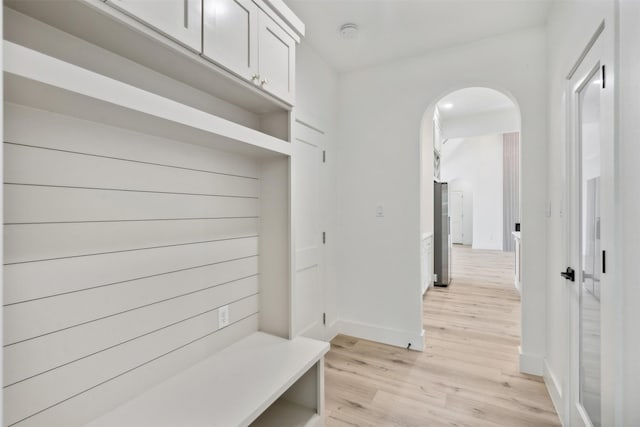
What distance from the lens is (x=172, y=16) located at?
1.16 metres

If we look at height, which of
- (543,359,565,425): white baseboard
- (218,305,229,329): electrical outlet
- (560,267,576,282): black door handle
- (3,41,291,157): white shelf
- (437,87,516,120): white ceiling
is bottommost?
(543,359,565,425): white baseboard

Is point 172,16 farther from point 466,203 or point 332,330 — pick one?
point 466,203

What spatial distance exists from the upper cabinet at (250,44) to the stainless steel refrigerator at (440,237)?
387 cm

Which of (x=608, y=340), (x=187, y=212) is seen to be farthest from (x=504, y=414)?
(x=187, y=212)

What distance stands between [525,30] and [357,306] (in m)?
2.83

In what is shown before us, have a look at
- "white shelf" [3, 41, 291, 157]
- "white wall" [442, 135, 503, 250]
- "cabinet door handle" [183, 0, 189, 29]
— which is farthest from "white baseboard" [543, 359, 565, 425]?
"white wall" [442, 135, 503, 250]

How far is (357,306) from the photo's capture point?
3238 millimetres

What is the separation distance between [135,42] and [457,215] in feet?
36.8

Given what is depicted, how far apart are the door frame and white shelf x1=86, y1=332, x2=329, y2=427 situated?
1.27 metres

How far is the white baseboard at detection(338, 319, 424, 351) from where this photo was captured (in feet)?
9.58

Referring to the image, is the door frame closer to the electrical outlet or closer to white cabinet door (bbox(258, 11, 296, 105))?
white cabinet door (bbox(258, 11, 296, 105))

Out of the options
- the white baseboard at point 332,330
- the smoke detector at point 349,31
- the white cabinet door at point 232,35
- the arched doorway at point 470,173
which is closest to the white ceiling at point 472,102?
the arched doorway at point 470,173

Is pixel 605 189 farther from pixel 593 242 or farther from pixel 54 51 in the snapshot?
pixel 54 51

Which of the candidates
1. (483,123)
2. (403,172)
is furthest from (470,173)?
(403,172)
